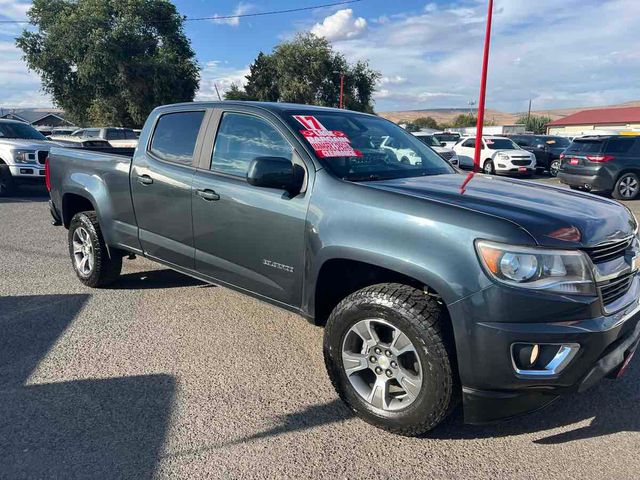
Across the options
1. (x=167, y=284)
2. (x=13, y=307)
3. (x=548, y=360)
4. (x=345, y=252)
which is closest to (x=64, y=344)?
(x=13, y=307)

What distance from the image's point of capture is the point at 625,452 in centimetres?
272

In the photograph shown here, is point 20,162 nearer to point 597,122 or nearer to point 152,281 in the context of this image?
point 152,281

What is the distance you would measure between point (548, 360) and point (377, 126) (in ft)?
7.78

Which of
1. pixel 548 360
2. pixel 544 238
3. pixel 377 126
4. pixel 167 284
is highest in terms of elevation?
pixel 377 126

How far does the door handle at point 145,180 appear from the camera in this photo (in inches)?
169

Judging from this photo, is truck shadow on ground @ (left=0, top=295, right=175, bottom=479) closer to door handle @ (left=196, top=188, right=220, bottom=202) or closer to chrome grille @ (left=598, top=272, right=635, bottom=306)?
door handle @ (left=196, top=188, right=220, bottom=202)

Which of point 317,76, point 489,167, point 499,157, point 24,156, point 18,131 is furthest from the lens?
point 317,76

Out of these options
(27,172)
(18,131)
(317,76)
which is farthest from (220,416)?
(317,76)

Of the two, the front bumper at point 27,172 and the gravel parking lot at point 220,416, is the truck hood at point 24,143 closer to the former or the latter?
the front bumper at point 27,172

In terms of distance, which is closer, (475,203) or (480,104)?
(475,203)

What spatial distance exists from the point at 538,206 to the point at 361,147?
4.34 feet

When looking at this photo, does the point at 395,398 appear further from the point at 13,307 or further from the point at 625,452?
the point at 13,307

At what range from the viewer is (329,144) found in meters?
3.46

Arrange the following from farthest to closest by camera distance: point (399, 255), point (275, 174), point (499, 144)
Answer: point (499, 144), point (275, 174), point (399, 255)
